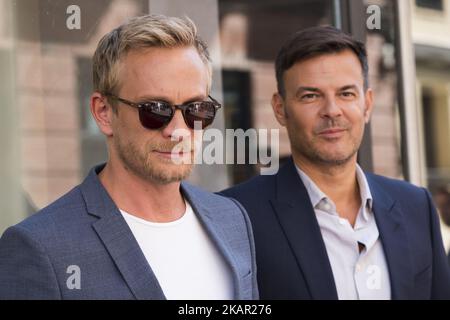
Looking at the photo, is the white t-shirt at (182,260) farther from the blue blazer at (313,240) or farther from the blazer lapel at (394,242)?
the blazer lapel at (394,242)

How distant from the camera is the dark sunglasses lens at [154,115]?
260 centimetres

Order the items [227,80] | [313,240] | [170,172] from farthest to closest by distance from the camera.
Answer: [227,80] < [313,240] < [170,172]

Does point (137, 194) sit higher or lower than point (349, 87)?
lower

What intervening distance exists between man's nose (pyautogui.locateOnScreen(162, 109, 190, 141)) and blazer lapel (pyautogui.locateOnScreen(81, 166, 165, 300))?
0.92 ft

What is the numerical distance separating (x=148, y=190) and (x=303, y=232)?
91 cm

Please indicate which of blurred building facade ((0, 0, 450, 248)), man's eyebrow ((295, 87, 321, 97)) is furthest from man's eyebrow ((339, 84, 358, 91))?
blurred building facade ((0, 0, 450, 248))

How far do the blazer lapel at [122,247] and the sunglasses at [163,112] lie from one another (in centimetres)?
28

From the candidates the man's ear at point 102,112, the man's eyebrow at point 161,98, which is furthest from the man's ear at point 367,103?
the man's ear at point 102,112

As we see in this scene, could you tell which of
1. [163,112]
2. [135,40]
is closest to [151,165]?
[163,112]

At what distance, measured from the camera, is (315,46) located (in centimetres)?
348

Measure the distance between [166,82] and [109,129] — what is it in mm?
254

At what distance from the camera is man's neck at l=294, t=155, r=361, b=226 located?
11.3ft

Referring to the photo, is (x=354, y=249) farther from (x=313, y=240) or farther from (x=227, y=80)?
(x=227, y=80)

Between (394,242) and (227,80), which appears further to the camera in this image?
(227,80)
